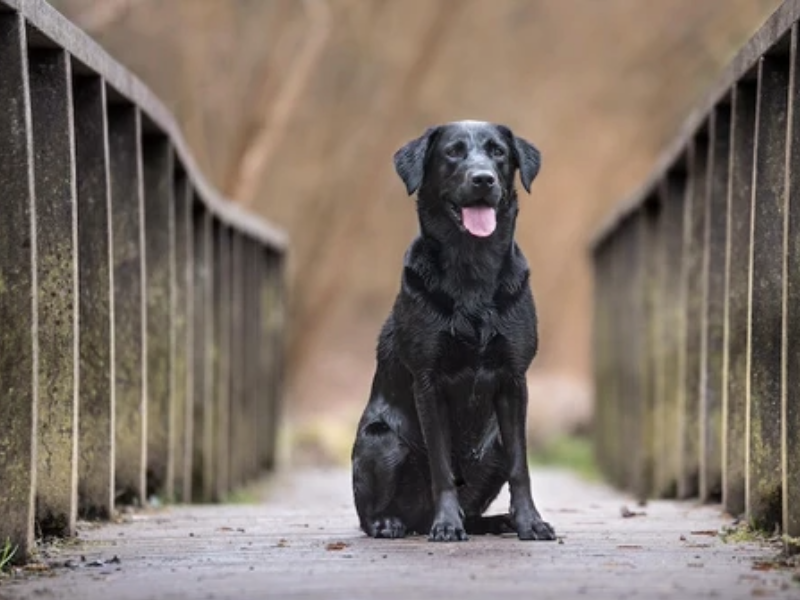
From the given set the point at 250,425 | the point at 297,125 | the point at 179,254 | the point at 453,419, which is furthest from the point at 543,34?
the point at 453,419

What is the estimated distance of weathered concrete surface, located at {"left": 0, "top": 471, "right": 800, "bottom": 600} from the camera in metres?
6.00

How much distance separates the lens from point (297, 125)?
30.7 m

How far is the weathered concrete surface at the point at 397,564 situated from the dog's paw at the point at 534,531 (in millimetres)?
85

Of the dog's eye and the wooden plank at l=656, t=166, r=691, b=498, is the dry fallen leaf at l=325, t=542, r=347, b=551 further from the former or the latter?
the wooden plank at l=656, t=166, r=691, b=498

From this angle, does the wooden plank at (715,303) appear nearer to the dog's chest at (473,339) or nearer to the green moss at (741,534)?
the green moss at (741,534)

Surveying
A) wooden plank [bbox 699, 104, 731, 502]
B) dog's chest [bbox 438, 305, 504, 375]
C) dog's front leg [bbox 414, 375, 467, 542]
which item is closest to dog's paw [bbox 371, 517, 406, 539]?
dog's front leg [bbox 414, 375, 467, 542]

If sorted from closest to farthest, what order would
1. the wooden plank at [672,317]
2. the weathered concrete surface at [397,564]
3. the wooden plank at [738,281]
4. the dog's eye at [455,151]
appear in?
the weathered concrete surface at [397,564], the dog's eye at [455,151], the wooden plank at [738,281], the wooden plank at [672,317]

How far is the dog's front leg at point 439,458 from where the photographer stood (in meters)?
7.56

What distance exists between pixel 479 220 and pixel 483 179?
0.63 feet

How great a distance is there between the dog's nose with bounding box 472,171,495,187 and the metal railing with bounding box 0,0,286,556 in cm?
167

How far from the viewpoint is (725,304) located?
10125 mm

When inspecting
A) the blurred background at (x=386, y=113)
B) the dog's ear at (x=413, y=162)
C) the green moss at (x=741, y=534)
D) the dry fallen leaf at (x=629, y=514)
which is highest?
the blurred background at (x=386, y=113)

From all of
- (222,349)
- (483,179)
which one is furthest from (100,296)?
(222,349)

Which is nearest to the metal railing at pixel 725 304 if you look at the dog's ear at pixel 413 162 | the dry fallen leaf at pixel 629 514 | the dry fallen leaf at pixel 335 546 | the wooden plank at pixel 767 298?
the wooden plank at pixel 767 298
